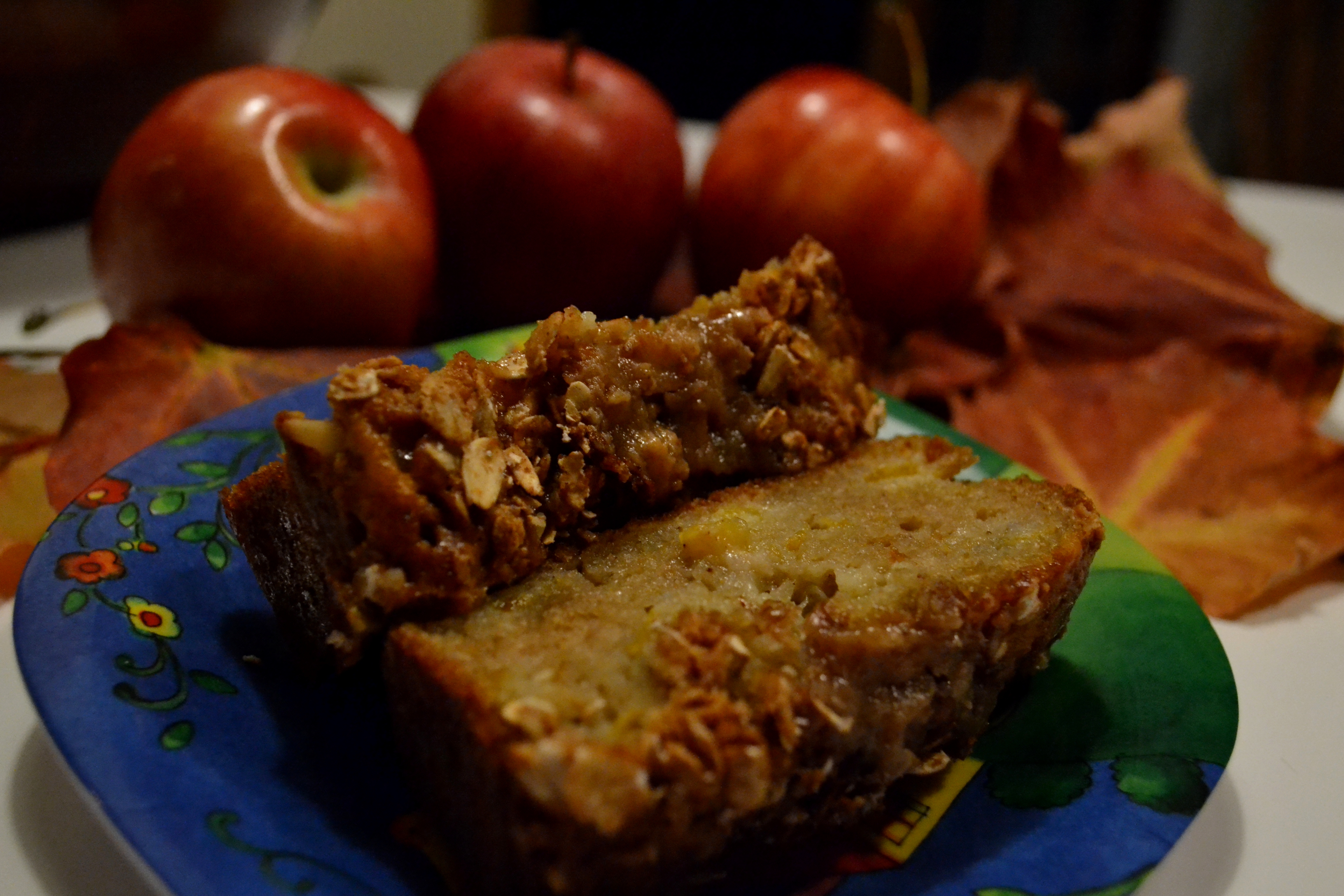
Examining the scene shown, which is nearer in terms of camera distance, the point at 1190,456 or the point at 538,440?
the point at 538,440

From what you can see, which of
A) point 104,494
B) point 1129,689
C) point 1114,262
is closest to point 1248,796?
point 1129,689

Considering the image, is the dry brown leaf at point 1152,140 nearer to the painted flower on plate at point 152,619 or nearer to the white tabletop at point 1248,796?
the white tabletop at point 1248,796

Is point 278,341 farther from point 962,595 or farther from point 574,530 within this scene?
point 962,595

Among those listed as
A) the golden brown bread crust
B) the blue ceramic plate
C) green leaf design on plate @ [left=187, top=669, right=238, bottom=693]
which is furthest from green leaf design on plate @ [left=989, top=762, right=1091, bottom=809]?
green leaf design on plate @ [left=187, top=669, right=238, bottom=693]

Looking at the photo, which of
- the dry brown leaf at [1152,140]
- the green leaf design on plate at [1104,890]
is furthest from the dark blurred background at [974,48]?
the green leaf design on plate at [1104,890]

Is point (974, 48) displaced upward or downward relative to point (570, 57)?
downward

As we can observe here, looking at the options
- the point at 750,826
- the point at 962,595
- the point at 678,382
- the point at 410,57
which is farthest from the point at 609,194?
the point at 410,57

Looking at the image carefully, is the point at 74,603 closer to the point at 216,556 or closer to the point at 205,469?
the point at 216,556
